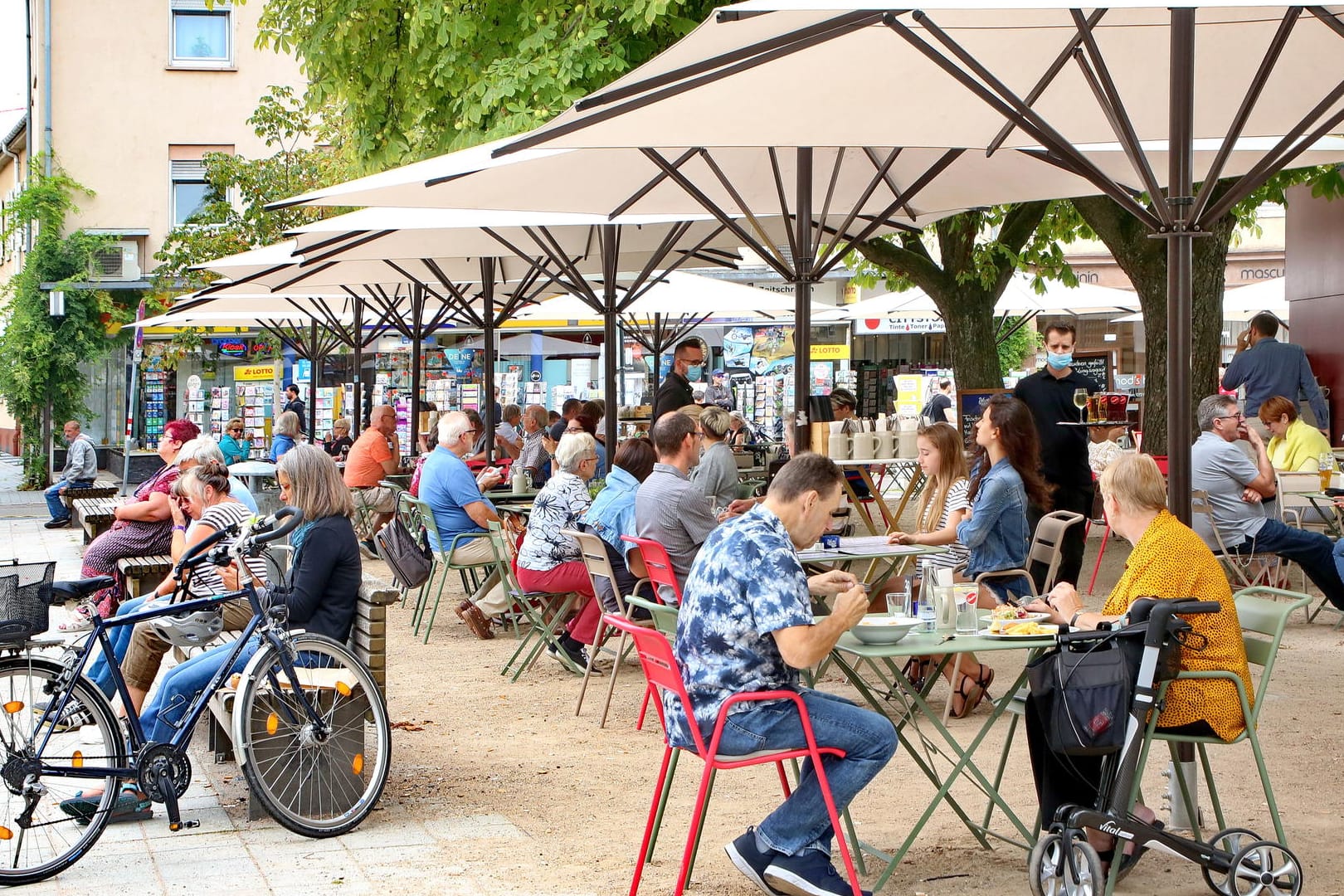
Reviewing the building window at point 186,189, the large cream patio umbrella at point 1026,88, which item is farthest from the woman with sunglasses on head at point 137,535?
the building window at point 186,189

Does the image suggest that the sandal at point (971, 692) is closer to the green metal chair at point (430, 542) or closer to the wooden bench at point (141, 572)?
the green metal chair at point (430, 542)

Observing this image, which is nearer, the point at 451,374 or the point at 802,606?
the point at 802,606

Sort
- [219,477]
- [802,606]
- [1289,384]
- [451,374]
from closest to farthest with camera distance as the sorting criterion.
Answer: [802,606]
[219,477]
[1289,384]
[451,374]

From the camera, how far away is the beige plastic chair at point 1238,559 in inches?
370

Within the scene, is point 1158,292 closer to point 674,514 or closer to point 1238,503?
point 1238,503

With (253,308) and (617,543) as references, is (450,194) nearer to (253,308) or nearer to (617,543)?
(617,543)

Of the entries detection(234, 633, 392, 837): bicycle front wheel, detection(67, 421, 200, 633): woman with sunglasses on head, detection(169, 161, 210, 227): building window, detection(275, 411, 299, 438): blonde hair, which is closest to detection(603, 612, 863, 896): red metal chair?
detection(234, 633, 392, 837): bicycle front wheel

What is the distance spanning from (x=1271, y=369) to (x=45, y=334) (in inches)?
794

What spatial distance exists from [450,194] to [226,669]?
3227 mm

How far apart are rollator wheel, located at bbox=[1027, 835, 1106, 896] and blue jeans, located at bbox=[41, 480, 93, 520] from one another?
1715cm

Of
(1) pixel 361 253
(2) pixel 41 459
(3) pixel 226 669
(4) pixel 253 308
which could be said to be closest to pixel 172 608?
(3) pixel 226 669

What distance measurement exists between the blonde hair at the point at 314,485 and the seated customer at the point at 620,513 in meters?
1.77

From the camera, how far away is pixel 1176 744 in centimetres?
499

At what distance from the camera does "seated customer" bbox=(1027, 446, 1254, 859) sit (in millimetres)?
4582
